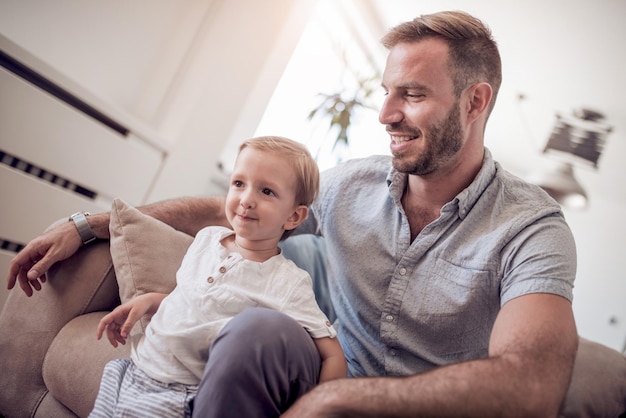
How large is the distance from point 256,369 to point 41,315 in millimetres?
702

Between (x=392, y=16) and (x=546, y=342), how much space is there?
4.08 metres

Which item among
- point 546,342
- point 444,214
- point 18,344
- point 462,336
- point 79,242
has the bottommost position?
point 18,344

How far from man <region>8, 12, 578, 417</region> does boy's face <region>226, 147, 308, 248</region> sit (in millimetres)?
313

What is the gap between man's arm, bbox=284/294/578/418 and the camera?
720mm

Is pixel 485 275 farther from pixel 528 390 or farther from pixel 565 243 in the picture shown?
pixel 528 390

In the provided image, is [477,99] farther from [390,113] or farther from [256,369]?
[256,369]

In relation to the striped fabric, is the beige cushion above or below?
above

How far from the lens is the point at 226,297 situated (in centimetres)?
95

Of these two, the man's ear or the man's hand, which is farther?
the man's ear

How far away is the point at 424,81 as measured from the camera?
4.45 ft

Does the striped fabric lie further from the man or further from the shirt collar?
the shirt collar

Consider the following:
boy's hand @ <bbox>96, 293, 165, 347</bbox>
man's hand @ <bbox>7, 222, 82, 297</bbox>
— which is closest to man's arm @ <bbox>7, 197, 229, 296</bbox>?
man's hand @ <bbox>7, 222, 82, 297</bbox>

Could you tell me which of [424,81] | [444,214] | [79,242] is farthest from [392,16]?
[79,242]

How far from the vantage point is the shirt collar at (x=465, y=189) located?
48.3 inches
